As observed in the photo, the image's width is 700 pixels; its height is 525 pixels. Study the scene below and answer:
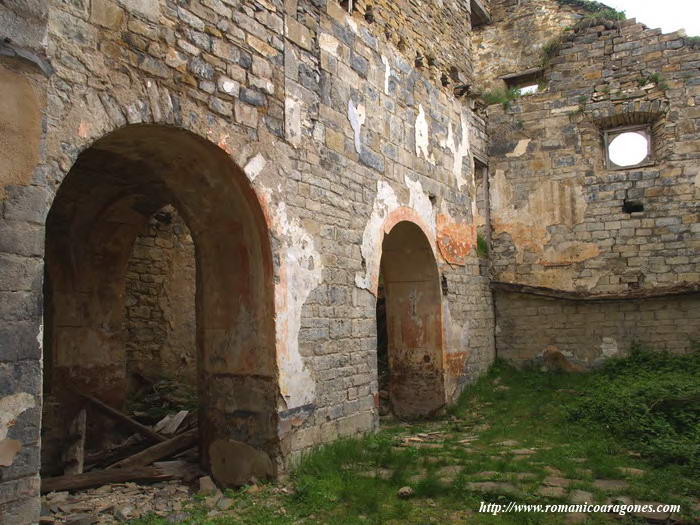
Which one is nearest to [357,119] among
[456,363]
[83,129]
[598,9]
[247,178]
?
[247,178]

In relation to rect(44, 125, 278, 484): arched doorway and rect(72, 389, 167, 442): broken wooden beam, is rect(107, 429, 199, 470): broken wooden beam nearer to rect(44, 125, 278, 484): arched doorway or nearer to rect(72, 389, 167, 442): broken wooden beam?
rect(72, 389, 167, 442): broken wooden beam

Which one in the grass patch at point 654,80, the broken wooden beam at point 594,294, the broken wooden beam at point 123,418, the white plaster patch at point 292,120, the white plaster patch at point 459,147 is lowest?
the broken wooden beam at point 123,418

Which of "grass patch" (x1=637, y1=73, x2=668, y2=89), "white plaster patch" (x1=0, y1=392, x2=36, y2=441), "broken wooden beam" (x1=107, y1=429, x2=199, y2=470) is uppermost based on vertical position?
"grass patch" (x1=637, y1=73, x2=668, y2=89)

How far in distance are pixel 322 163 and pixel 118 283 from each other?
3038mm

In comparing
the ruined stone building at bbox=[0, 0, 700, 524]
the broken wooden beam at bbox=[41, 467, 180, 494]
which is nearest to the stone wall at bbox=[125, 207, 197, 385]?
the ruined stone building at bbox=[0, 0, 700, 524]

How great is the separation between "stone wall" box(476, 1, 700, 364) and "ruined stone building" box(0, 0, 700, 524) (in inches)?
1.3

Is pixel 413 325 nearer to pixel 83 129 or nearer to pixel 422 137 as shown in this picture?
pixel 422 137

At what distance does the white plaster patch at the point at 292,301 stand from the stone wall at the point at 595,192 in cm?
497

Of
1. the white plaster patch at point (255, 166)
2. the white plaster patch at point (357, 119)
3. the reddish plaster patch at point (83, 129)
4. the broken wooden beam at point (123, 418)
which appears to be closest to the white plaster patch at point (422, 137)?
the white plaster patch at point (357, 119)

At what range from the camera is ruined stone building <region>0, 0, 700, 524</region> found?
10.9 feet

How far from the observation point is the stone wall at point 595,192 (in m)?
8.28

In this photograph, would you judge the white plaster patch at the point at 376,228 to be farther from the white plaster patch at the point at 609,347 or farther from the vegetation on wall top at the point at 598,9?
the vegetation on wall top at the point at 598,9

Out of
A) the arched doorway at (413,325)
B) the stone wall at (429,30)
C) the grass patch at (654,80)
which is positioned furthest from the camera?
the grass patch at (654,80)

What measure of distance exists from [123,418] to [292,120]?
11.8 ft
